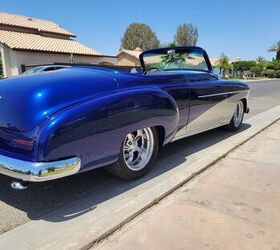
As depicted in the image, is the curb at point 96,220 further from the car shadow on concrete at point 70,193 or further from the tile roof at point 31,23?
the tile roof at point 31,23

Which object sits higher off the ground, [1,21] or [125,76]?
[1,21]

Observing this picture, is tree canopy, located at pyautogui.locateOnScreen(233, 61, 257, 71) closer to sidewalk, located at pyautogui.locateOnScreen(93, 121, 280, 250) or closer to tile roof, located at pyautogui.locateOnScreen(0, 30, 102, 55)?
tile roof, located at pyautogui.locateOnScreen(0, 30, 102, 55)

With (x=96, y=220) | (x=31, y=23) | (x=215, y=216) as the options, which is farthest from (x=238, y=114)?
(x=31, y=23)

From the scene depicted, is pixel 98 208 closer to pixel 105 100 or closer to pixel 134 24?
pixel 105 100

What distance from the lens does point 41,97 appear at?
2947mm

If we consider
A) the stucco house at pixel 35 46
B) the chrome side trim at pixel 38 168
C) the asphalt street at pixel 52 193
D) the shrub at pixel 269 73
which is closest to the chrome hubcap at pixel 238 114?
the asphalt street at pixel 52 193

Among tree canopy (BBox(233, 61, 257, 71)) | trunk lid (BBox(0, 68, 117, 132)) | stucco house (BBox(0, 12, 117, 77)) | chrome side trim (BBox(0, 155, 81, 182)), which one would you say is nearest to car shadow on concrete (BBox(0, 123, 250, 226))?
chrome side trim (BBox(0, 155, 81, 182))

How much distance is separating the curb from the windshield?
6.49 feet

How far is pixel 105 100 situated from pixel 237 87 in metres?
3.42

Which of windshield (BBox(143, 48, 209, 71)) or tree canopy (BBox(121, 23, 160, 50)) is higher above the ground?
tree canopy (BBox(121, 23, 160, 50))

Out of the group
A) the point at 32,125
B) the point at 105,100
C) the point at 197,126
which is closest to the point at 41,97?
the point at 32,125

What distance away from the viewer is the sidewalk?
2617 mm

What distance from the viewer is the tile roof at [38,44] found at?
1048 inches

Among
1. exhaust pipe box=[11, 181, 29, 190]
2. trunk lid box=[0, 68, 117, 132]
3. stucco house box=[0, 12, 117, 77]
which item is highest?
stucco house box=[0, 12, 117, 77]
